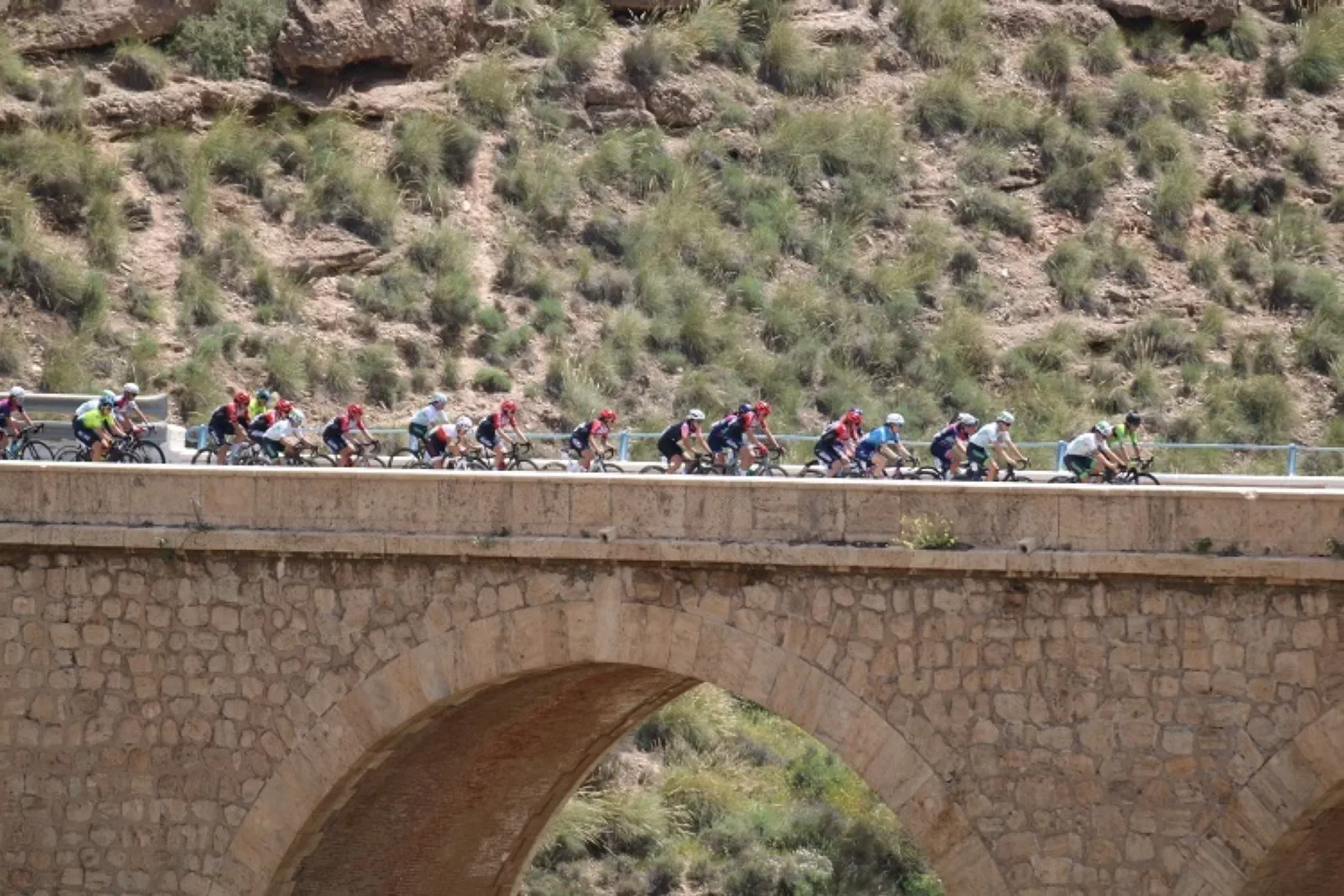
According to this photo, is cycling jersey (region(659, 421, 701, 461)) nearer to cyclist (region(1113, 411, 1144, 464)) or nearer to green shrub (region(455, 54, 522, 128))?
cyclist (region(1113, 411, 1144, 464))

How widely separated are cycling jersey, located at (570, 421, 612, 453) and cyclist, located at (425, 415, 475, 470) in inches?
41.9

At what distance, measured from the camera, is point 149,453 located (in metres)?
28.5

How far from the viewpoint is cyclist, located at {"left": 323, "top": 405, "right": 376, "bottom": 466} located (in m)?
27.5

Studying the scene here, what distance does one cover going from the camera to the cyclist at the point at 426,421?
2848 cm

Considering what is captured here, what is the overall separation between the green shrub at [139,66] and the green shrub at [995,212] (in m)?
11.4

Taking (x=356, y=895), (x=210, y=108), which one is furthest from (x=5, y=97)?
(x=356, y=895)

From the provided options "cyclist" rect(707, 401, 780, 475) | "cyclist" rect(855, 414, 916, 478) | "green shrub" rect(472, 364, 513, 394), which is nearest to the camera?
"cyclist" rect(855, 414, 916, 478)

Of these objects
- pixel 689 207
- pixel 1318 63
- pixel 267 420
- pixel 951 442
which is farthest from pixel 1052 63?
pixel 267 420

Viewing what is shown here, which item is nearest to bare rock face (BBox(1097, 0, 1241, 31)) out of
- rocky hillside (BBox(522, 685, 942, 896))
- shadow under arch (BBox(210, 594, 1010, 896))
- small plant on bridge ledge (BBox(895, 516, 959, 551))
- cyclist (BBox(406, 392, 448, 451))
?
rocky hillside (BBox(522, 685, 942, 896))

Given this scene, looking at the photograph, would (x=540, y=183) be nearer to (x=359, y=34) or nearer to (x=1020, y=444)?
(x=359, y=34)

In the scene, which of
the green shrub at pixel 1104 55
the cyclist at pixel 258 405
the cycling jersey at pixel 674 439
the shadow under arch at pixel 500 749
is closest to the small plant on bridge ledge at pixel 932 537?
the shadow under arch at pixel 500 749

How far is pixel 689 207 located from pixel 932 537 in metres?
19.3

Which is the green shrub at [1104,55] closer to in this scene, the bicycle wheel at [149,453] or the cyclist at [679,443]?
the cyclist at [679,443]

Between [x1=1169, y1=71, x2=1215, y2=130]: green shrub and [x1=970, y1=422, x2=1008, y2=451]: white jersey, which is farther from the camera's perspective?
[x1=1169, y1=71, x2=1215, y2=130]: green shrub
